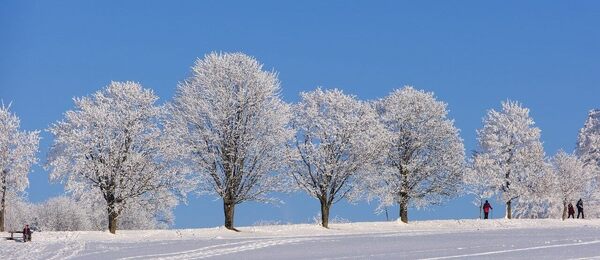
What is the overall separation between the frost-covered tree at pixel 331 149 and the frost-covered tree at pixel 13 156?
720 inches

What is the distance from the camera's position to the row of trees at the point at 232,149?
47.3 meters

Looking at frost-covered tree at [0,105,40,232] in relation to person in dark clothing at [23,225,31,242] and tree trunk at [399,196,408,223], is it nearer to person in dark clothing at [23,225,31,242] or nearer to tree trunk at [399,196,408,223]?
person in dark clothing at [23,225,31,242]

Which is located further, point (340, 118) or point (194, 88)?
point (340, 118)

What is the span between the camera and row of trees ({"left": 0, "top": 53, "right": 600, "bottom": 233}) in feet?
155

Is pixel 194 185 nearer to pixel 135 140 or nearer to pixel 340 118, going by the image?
pixel 135 140

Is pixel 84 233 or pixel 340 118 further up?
pixel 340 118

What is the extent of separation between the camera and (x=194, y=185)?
47875 mm

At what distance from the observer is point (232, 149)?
4738cm

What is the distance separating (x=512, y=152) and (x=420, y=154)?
10.8 m

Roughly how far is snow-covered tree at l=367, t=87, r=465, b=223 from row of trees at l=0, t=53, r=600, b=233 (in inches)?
3.5

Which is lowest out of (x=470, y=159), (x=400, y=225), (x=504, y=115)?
(x=400, y=225)

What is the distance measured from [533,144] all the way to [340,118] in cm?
2068

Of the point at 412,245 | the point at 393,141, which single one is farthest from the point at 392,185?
the point at 412,245

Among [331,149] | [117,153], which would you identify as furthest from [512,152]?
[117,153]
